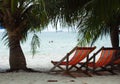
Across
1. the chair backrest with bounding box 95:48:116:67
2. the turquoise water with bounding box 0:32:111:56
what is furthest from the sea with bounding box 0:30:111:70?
the chair backrest with bounding box 95:48:116:67

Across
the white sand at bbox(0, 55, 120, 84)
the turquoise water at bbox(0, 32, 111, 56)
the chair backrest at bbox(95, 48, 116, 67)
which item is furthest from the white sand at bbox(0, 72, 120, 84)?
the turquoise water at bbox(0, 32, 111, 56)

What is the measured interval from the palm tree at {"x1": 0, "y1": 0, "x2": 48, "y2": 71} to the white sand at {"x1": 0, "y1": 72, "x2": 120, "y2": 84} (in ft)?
2.87

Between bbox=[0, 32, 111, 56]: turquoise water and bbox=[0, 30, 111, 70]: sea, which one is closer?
bbox=[0, 30, 111, 70]: sea

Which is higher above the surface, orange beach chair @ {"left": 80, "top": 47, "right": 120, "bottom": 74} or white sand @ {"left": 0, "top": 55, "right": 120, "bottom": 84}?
orange beach chair @ {"left": 80, "top": 47, "right": 120, "bottom": 74}

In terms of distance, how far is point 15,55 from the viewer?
29.1 ft

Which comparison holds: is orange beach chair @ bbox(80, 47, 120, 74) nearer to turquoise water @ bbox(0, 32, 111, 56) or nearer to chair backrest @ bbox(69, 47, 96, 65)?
chair backrest @ bbox(69, 47, 96, 65)

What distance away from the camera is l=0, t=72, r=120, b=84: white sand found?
7059 mm

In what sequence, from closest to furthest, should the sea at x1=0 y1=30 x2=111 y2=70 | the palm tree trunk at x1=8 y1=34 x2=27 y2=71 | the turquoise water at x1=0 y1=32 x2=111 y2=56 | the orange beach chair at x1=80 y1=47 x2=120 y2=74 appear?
the orange beach chair at x1=80 y1=47 x2=120 y2=74 < the palm tree trunk at x1=8 y1=34 x2=27 y2=71 < the sea at x1=0 y1=30 x2=111 y2=70 < the turquoise water at x1=0 y1=32 x2=111 y2=56

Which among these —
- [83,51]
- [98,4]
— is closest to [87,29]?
[83,51]

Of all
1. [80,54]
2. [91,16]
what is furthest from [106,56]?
[91,16]

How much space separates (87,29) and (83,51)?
66cm

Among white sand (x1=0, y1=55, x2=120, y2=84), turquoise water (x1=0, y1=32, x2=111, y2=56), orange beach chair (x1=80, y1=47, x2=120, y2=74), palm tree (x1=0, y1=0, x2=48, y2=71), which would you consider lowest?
turquoise water (x1=0, y1=32, x2=111, y2=56)

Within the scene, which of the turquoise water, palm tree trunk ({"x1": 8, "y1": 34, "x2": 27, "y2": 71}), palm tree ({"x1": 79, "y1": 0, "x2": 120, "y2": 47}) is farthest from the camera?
the turquoise water

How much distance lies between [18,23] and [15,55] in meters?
0.82
